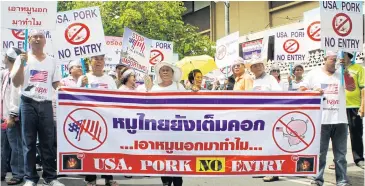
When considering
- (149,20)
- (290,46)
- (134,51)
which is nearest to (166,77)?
(134,51)

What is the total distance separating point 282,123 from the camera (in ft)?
19.5

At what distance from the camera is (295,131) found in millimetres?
5934

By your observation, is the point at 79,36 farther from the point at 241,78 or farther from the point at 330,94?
the point at 330,94

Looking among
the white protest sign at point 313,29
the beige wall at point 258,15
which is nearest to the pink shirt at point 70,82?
the white protest sign at point 313,29

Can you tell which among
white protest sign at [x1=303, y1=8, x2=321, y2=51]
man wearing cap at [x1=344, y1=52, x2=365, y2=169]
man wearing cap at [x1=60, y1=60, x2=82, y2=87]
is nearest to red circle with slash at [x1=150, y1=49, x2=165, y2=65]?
white protest sign at [x1=303, y1=8, x2=321, y2=51]

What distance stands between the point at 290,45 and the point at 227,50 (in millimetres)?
2440

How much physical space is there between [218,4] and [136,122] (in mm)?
28068

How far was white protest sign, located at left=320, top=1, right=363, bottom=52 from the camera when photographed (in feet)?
23.3

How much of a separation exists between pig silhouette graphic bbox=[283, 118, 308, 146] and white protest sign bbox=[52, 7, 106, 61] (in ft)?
11.9

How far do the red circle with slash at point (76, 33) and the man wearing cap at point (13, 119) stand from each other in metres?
1.35

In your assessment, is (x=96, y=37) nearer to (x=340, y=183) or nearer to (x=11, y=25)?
(x=11, y=25)

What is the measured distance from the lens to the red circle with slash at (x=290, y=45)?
12.3m

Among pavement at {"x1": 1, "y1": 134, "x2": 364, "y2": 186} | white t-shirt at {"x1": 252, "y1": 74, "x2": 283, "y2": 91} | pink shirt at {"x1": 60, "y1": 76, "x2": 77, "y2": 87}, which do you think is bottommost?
pavement at {"x1": 1, "y1": 134, "x2": 364, "y2": 186}

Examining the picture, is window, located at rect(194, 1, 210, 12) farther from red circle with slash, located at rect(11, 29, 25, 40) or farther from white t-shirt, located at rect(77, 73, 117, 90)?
white t-shirt, located at rect(77, 73, 117, 90)
